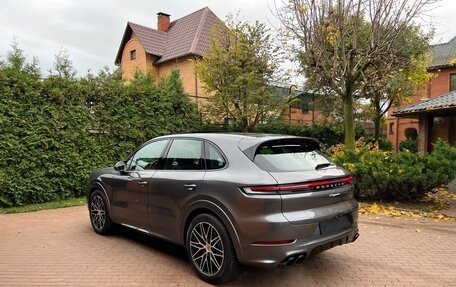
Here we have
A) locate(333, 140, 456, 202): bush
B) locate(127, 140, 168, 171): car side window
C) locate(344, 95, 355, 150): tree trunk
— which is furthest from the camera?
locate(344, 95, 355, 150): tree trunk

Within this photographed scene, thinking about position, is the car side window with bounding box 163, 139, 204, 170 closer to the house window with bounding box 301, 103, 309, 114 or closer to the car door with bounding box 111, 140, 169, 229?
the car door with bounding box 111, 140, 169, 229

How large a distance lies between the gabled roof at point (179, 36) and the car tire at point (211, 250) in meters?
19.3

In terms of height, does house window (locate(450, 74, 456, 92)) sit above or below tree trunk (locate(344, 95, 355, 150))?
above

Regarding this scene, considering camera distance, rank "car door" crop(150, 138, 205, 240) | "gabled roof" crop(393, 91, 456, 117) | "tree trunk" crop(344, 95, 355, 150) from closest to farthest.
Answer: "car door" crop(150, 138, 205, 240) < "tree trunk" crop(344, 95, 355, 150) < "gabled roof" crop(393, 91, 456, 117)

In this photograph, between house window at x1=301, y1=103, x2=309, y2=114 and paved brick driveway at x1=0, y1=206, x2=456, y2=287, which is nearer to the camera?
paved brick driveway at x1=0, y1=206, x2=456, y2=287

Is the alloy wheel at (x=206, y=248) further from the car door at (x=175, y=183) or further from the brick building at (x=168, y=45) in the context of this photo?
the brick building at (x=168, y=45)

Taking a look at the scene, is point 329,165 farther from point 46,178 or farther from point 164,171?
point 46,178

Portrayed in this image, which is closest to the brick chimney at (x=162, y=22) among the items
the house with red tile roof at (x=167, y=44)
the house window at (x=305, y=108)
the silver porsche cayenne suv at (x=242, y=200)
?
the house with red tile roof at (x=167, y=44)

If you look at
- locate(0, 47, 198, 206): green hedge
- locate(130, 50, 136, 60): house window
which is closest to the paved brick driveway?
locate(0, 47, 198, 206): green hedge

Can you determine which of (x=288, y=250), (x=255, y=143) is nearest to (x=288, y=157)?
(x=255, y=143)

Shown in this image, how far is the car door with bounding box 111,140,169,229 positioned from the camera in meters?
4.76

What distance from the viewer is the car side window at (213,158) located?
3945 mm

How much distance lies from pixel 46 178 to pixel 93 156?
1383 mm

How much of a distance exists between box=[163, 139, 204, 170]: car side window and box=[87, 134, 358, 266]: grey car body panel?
91 mm
